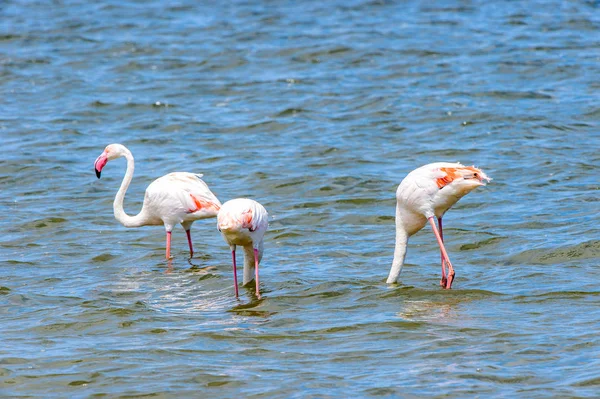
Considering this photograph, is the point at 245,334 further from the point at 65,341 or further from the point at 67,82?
the point at 67,82

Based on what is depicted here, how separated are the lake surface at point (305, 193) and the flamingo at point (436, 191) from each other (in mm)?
542

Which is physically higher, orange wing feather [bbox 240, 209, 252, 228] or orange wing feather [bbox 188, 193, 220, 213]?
orange wing feather [bbox 240, 209, 252, 228]

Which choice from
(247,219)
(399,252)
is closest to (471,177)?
(399,252)

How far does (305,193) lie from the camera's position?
39.3 feet

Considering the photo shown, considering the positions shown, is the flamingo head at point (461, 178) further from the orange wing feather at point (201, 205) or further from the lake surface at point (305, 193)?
the orange wing feather at point (201, 205)

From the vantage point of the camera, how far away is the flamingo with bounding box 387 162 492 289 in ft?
26.2

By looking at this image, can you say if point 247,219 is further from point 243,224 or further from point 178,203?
point 178,203

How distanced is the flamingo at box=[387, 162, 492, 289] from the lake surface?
0.54 m

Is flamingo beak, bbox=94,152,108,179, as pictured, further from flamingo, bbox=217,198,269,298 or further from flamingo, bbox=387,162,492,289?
flamingo, bbox=387,162,492,289

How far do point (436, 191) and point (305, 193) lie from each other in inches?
160

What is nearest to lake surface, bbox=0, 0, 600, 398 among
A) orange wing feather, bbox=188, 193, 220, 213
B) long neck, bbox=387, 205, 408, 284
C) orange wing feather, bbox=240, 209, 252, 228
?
long neck, bbox=387, 205, 408, 284

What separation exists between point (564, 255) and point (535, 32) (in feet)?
36.3

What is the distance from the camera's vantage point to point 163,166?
13352 millimetres

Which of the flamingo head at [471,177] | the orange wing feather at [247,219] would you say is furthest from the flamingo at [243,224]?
the flamingo head at [471,177]
